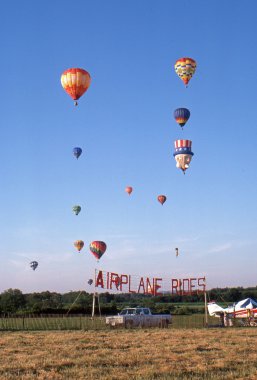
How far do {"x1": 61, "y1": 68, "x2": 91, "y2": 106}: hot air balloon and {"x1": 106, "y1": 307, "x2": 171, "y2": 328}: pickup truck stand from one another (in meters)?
14.7

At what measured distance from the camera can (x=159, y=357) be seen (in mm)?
17609

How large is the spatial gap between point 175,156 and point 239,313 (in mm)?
13501

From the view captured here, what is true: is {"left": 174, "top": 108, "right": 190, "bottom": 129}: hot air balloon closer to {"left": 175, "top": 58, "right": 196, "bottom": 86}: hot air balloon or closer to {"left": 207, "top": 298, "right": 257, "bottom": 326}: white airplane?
{"left": 175, "top": 58, "right": 196, "bottom": 86}: hot air balloon

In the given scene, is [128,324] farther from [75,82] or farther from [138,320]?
[75,82]

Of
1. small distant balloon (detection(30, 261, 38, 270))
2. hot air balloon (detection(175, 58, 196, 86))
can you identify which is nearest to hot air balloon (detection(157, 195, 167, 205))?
hot air balloon (detection(175, 58, 196, 86))

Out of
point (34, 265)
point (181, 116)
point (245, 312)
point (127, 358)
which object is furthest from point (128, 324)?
point (34, 265)

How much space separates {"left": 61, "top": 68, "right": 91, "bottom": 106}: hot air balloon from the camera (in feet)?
129

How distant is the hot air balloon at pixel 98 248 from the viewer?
184 ft

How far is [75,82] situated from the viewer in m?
39.4

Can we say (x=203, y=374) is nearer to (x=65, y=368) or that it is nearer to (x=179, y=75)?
(x=65, y=368)

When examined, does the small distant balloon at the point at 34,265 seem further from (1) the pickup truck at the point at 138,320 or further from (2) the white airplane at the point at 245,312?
(1) the pickup truck at the point at 138,320

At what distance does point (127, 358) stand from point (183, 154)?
30.9 meters

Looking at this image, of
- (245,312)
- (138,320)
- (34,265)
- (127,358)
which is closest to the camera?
(127,358)

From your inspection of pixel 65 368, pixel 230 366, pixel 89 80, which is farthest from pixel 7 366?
pixel 89 80
